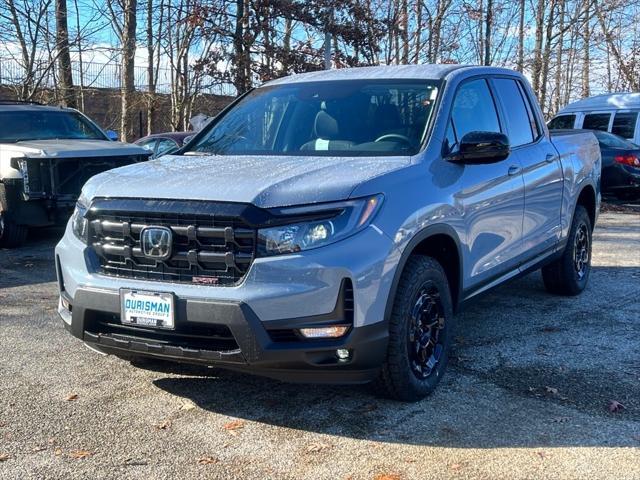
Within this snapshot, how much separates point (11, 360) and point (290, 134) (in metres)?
2.42

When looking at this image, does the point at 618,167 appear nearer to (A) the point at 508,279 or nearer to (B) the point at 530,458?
(A) the point at 508,279

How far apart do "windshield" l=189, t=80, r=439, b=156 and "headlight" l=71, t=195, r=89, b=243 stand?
105cm

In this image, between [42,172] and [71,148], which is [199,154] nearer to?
[42,172]

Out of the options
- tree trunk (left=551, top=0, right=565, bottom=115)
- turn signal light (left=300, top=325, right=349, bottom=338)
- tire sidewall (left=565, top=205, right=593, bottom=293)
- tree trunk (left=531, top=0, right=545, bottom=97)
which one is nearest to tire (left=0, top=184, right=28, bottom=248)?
tire sidewall (left=565, top=205, right=593, bottom=293)

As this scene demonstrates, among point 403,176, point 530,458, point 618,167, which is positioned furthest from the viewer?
point 618,167

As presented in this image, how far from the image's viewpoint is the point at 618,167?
1548 centimetres

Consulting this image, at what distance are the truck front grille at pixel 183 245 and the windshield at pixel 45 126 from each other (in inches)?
258

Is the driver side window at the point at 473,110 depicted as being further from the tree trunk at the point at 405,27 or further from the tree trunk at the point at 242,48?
the tree trunk at the point at 405,27

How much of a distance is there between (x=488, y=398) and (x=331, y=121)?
6.61 ft

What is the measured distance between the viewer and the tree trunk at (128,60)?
18.2 metres

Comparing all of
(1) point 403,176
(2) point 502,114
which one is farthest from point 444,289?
(2) point 502,114

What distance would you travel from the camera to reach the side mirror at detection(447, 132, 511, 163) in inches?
181

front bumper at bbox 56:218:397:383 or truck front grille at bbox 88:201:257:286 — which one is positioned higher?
truck front grille at bbox 88:201:257:286

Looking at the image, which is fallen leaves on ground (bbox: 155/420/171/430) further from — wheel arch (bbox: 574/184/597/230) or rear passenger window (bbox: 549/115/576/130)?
rear passenger window (bbox: 549/115/576/130)
